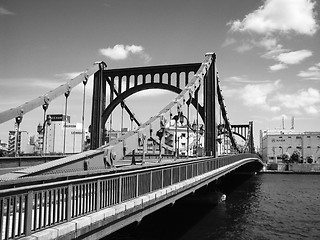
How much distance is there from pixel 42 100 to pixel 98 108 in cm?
1093

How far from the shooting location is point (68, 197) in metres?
7.24

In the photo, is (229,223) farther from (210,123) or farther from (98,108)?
(98,108)

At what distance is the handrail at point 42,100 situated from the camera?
17.6 metres

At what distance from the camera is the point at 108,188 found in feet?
29.8

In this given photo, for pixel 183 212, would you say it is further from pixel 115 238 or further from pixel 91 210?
pixel 91 210

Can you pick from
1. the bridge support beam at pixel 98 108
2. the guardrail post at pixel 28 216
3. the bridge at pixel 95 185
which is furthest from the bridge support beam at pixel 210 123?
the guardrail post at pixel 28 216

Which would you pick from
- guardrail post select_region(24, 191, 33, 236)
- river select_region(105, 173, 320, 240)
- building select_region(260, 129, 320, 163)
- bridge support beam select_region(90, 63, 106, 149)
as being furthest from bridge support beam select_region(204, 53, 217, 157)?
building select_region(260, 129, 320, 163)

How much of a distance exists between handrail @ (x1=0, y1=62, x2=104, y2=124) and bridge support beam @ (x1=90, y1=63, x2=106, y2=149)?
317 cm

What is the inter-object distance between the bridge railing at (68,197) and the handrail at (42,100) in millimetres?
9357

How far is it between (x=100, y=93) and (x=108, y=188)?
2374cm

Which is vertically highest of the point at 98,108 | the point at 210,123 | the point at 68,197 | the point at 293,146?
the point at 98,108

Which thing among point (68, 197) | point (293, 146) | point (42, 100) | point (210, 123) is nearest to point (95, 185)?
point (68, 197)

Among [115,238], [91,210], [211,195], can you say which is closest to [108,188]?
[91,210]

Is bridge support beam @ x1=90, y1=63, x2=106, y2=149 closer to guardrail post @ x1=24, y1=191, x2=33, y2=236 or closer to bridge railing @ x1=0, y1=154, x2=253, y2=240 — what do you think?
bridge railing @ x1=0, y1=154, x2=253, y2=240
